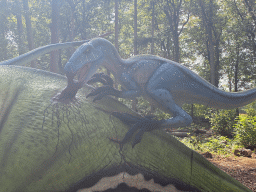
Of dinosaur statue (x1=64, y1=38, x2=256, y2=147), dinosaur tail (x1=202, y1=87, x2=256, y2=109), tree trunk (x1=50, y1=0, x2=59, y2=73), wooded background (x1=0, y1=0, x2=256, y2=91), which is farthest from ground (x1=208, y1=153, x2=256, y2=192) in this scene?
wooded background (x1=0, y1=0, x2=256, y2=91)

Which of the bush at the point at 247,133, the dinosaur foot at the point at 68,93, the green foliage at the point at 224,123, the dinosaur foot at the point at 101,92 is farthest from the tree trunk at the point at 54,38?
the dinosaur foot at the point at 68,93

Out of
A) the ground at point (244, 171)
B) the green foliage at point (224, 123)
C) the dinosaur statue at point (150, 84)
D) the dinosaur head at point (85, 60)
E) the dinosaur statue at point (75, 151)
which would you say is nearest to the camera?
the dinosaur statue at point (75, 151)

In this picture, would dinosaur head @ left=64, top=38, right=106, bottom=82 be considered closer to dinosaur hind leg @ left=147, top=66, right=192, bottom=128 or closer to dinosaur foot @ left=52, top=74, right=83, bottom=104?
dinosaur foot @ left=52, top=74, right=83, bottom=104

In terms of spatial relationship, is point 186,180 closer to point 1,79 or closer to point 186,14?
point 1,79

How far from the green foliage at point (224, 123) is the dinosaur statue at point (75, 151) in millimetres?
8459

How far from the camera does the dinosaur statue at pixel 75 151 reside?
1049mm

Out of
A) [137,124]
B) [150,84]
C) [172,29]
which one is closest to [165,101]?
[150,84]

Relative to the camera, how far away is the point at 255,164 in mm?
3678

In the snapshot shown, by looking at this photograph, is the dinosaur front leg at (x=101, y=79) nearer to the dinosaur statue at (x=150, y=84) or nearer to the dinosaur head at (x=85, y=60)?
the dinosaur statue at (x=150, y=84)

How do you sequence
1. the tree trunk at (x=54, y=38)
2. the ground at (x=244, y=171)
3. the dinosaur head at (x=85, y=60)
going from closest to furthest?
the dinosaur head at (x=85, y=60), the ground at (x=244, y=171), the tree trunk at (x=54, y=38)

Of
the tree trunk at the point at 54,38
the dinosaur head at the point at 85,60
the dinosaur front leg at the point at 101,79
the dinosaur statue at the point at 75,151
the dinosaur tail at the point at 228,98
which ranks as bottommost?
the dinosaur statue at the point at 75,151

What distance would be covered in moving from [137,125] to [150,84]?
355 millimetres

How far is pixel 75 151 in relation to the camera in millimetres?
1144

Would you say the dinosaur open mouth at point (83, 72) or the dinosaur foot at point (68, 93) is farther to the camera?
the dinosaur open mouth at point (83, 72)
